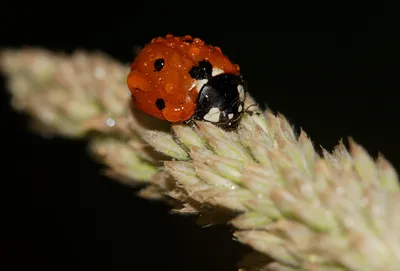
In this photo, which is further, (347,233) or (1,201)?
(1,201)

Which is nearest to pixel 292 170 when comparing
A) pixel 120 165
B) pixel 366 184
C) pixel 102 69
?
pixel 366 184

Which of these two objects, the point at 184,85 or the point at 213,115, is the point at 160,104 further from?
the point at 213,115

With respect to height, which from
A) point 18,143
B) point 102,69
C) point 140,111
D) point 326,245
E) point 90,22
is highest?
point 90,22

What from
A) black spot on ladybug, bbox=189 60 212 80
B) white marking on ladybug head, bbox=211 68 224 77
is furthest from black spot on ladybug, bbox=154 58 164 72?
white marking on ladybug head, bbox=211 68 224 77

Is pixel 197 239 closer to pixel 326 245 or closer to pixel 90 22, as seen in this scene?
pixel 90 22

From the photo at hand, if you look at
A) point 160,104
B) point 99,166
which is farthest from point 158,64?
point 99,166

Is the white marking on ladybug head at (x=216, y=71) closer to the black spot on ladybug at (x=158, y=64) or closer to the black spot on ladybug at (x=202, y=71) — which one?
the black spot on ladybug at (x=202, y=71)
